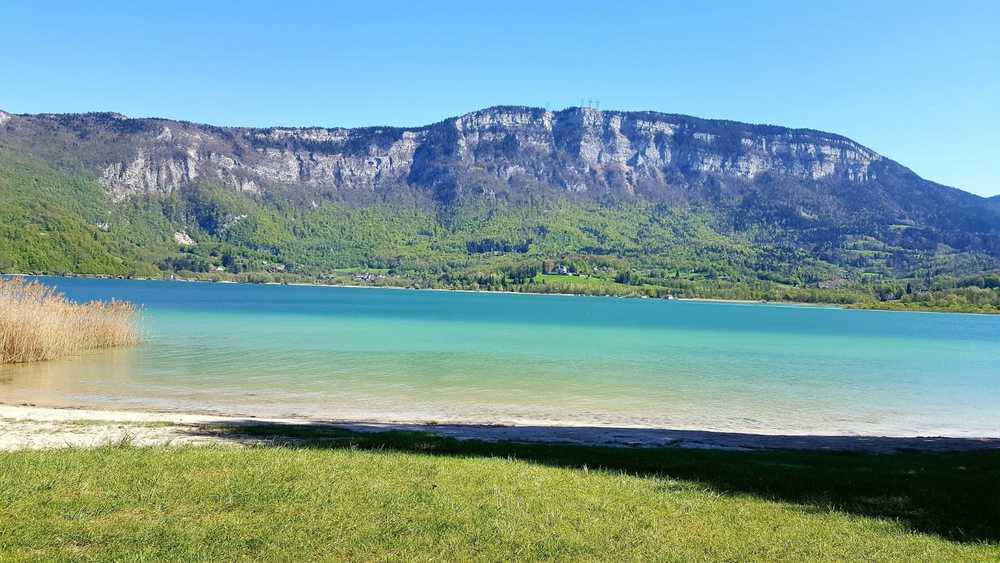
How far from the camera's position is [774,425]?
24.2 meters

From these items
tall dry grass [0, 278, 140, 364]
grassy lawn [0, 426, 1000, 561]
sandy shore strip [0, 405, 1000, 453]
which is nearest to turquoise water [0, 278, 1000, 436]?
tall dry grass [0, 278, 140, 364]

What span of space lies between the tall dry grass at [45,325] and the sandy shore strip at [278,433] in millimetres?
13285

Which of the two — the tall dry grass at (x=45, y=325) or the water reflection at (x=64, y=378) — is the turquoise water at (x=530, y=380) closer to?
the water reflection at (x=64, y=378)

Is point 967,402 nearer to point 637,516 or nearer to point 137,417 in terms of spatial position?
point 637,516

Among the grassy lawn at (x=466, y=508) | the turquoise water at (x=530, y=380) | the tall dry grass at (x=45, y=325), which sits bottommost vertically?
the turquoise water at (x=530, y=380)

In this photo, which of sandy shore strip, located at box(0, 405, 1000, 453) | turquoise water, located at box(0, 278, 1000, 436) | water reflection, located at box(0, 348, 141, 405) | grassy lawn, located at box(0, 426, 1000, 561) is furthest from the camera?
turquoise water, located at box(0, 278, 1000, 436)

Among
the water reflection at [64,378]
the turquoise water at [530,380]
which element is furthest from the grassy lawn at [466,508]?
the water reflection at [64,378]

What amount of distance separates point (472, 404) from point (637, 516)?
18911 millimetres

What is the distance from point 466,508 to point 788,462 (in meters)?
7.55

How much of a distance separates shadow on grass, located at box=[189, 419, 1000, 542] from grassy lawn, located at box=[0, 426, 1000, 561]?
5cm

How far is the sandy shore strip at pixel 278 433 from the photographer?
44.4 feet

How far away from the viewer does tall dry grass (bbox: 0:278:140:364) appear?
3006cm

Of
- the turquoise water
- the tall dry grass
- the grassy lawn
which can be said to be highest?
the grassy lawn

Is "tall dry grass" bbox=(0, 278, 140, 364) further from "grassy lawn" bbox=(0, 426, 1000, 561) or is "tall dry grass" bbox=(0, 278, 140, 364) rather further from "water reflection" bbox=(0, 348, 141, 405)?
"grassy lawn" bbox=(0, 426, 1000, 561)
